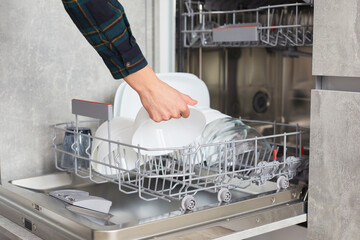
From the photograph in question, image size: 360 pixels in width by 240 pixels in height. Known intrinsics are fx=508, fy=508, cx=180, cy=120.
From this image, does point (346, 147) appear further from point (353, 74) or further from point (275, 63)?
point (275, 63)

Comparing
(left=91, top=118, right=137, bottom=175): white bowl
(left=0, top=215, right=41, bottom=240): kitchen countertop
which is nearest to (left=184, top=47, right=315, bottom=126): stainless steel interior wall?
(left=91, top=118, right=137, bottom=175): white bowl

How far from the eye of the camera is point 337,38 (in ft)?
3.14

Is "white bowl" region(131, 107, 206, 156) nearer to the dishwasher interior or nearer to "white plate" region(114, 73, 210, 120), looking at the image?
the dishwasher interior

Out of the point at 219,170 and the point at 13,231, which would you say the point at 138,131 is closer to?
the point at 219,170

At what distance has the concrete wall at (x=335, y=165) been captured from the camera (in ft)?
3.15

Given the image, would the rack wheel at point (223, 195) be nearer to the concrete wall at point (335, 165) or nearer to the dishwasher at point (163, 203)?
the dishwasher at point (163, 203)

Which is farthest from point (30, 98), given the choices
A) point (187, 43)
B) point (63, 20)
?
point (187, 43)

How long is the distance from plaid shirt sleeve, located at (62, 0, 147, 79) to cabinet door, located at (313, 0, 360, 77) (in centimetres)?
Answer: 35

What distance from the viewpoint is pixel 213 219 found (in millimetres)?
971

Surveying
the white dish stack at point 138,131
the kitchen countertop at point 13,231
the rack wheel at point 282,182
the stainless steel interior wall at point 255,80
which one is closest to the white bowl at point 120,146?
the white dish stack at point 138,131

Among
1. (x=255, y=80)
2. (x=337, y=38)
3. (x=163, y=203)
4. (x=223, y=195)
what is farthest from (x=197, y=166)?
(x=337, y=38)

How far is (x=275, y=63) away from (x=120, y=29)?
64 cm

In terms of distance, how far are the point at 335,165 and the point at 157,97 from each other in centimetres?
38

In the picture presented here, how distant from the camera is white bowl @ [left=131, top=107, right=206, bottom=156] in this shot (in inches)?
41.9
